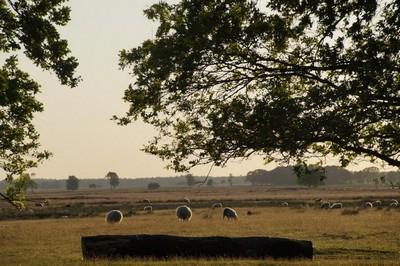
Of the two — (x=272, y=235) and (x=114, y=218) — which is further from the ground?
(x=114, y=218)

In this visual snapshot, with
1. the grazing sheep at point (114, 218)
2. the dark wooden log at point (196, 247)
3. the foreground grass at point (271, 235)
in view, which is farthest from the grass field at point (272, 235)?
the grazing sheep at point (114, 218)

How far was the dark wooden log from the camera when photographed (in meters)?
22.0

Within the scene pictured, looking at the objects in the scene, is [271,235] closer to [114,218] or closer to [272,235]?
[272,235]

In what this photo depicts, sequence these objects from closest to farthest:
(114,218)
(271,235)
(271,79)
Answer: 1. (271,79)
2. (271,235)
3. (114,218)

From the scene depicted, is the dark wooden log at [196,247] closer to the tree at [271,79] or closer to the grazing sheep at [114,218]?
the tree at [271,79]

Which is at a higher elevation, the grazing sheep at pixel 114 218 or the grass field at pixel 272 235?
the grazing sheep at pixel 114 218

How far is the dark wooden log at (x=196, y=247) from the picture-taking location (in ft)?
72.1

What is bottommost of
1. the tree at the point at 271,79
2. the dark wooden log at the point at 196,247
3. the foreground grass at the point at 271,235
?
the foreground grass at the point at 271,235

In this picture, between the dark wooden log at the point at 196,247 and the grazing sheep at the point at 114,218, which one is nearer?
the dark wooden log at the point at 196,247

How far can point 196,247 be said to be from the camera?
2223 centimetres

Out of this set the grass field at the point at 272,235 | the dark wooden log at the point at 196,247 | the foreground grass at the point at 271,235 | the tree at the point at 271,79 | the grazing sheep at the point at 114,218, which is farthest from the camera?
the grazing sheep at the point at 114,218

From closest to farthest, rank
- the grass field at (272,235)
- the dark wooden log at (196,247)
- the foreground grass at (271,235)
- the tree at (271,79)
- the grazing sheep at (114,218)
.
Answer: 1. the tree at (271,79)
2. the grass field at (272,235)
3. the foreground grass at (271,235)
4. the dark wooden log at (196,247)
5. the grazing sheep at (114,218)

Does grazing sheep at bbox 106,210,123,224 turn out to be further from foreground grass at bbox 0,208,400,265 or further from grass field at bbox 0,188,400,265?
grass field at bbox 0,188,400,265

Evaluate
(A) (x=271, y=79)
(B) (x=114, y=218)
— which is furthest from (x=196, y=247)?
(B) (x=114, y=218)
